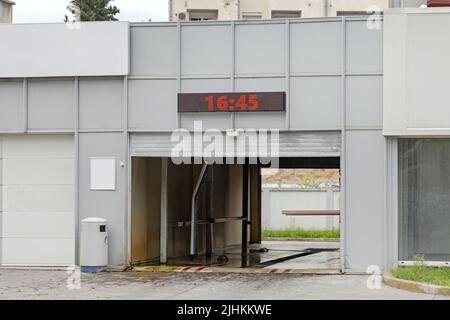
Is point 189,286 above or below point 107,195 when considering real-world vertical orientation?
below

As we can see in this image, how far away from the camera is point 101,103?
18.2 metres

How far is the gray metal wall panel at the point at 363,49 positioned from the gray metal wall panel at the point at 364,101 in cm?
19

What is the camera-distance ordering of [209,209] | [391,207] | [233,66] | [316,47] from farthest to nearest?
[209,209], [233,66], [316,47], [391,207]

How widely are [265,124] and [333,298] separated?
489cm

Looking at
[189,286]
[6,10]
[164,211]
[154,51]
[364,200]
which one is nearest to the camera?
[189,286]

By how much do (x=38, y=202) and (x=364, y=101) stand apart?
709 cm

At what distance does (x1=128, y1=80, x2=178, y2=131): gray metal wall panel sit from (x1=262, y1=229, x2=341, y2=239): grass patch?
14.3m

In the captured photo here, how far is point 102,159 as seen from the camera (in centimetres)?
1817

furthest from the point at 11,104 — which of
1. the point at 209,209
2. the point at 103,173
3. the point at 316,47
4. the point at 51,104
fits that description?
the point at 209,209

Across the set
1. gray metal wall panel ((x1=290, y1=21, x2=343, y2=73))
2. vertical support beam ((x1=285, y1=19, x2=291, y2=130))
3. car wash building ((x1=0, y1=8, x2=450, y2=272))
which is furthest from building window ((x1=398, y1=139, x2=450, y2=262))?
vertical support beam ((x1=285, y1=19, x2=291, y2=130))

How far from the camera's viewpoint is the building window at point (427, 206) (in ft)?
55.6

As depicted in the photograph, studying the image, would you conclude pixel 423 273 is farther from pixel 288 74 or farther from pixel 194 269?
pixel 194 269
